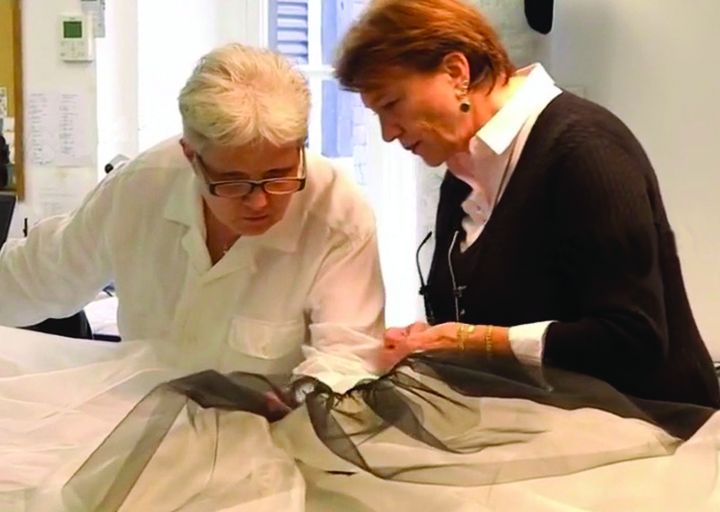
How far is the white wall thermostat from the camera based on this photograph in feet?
10.2

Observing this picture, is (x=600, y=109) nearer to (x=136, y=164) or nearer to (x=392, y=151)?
(x=136, y=164)

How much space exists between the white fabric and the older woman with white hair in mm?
289

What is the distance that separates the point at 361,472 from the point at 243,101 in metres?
0.52

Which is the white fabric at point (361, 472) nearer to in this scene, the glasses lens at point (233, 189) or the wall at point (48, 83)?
the glasses lens at point (233, 189)

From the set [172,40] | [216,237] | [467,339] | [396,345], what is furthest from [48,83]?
[467,339]

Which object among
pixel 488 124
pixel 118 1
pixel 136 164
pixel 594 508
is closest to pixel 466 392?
pixel 594 508

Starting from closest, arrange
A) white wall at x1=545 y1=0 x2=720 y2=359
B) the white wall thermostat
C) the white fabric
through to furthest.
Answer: the white fabric
white wall at x1=545 y1=0 x2=720 y2=359
the white wall thermostat

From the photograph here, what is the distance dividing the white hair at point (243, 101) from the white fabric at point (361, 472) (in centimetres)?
38

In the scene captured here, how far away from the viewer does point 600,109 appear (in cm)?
134

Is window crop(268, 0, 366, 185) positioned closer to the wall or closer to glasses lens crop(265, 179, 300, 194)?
the wall

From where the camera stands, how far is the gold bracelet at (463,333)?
132 centimetres

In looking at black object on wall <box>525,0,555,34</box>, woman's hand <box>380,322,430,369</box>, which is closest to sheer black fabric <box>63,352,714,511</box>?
woman's hand <box>380,322,430,369</box>

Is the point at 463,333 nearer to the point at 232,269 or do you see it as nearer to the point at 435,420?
the point at 435,420

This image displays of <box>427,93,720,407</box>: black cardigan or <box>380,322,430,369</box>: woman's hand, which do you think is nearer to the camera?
<box>427,93,720,407</box>: black cardigan
